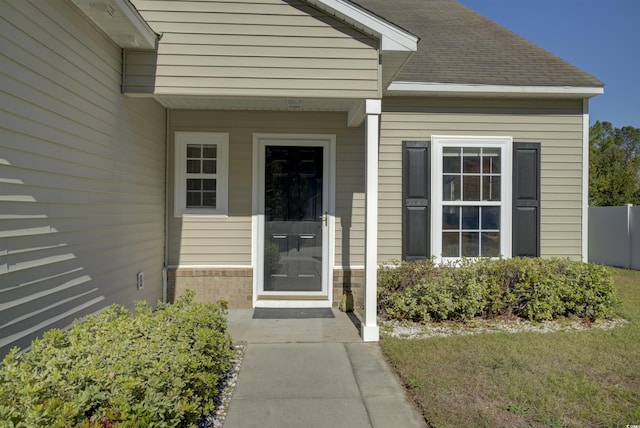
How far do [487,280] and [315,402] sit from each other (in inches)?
120

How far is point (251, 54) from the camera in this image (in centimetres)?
427

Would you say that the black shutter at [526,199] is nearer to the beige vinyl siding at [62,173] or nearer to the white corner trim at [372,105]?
the white corner trim at [372,105]

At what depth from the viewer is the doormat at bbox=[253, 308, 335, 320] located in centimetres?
539

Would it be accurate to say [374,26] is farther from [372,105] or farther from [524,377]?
[524,377]

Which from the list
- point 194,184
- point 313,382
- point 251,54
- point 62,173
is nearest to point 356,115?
point 251,54

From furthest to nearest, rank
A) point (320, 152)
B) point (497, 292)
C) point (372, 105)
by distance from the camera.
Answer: point (320, 152) < point (497, 292) < point (372, 105)

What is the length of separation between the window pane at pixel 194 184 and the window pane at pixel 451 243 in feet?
11.5

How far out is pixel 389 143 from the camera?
605 cm

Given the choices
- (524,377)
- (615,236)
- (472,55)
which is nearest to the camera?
(524,377)

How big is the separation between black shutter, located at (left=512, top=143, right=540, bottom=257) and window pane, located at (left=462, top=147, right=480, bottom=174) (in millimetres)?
521

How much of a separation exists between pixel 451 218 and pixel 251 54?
3.54 m

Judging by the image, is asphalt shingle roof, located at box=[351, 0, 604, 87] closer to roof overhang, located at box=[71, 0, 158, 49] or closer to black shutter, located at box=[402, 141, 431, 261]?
black shutter, located at box=[402, 141, 431, 261]

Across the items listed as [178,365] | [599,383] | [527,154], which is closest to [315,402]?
[178,365]

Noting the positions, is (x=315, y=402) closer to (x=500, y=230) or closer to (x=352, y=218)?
(x=352, y=218)
